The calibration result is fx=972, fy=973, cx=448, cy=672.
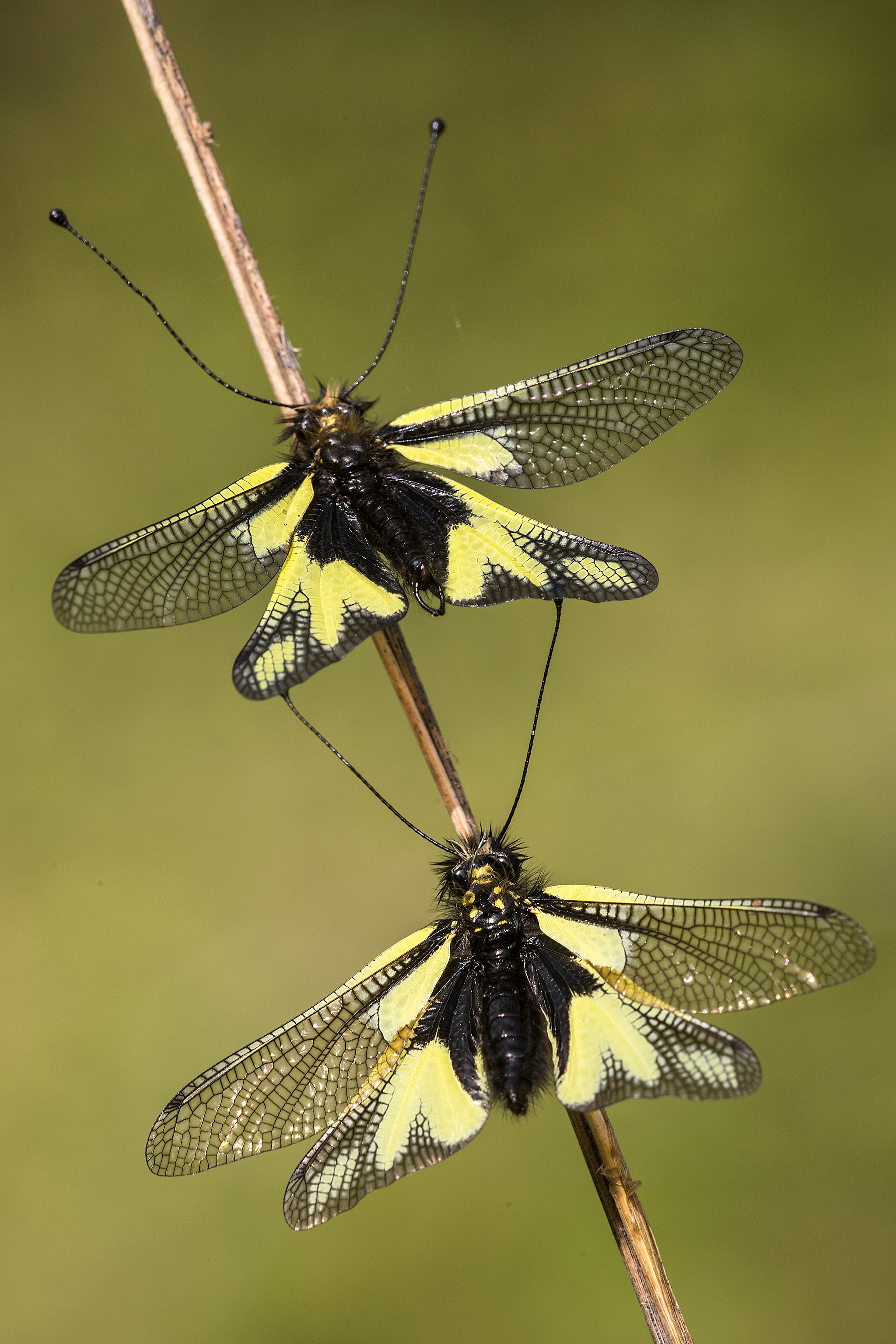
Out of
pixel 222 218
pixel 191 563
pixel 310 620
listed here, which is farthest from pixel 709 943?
pixel 222 218

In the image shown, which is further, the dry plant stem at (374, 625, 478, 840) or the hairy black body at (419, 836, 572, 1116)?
the dry plant stem at (374, 625, 478, 840)

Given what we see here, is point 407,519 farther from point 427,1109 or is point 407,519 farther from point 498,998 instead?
point 427,1109

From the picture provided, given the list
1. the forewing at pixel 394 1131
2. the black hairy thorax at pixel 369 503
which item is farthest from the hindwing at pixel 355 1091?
the black hairy thorax at pixel 369 503

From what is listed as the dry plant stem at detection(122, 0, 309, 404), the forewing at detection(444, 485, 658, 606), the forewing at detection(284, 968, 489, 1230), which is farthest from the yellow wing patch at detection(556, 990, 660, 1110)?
the dry plant stem at detection(122, 0, 309, 404)

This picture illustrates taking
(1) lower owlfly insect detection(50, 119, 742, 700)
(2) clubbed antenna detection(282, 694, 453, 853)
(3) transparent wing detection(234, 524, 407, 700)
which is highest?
(1) lower owlfly insect detection(50, 119, 742, 700)

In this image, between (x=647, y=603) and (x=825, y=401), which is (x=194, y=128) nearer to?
(x=647, y=603)

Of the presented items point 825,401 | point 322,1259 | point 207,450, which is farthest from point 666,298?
point 322,1259

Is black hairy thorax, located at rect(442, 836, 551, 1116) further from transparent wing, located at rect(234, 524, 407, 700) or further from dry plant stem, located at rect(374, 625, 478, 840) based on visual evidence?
transparent wing, located at rect(234, 524, 407, 700)

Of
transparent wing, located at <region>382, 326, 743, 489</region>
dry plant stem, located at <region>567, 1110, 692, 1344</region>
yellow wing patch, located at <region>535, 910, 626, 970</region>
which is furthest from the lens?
transparent wing, located at <region>382, 326, 743, 489</region>
